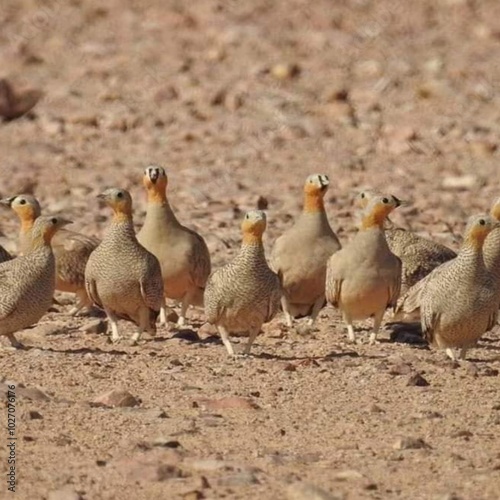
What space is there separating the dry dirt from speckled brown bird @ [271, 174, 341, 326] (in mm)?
242

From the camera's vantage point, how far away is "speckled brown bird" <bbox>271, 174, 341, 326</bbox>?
45.6ft

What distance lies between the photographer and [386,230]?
14.7m

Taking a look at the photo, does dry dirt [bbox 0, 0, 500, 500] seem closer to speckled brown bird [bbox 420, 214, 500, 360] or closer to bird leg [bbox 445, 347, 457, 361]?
bird leg [bbox 445, 347, 457, 361]

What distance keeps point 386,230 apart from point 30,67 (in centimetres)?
1435

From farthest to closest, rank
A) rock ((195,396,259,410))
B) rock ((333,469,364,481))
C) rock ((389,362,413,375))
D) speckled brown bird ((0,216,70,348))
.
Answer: speckled brown bird ((0,216,70,348)) → rock ((389,362,413,375)) → rock ((195,396,259,410)) → rock ((333,469,364,481))

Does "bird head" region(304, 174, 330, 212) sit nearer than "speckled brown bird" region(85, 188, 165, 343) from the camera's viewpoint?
No

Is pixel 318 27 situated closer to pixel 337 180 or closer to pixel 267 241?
pixel 337 180

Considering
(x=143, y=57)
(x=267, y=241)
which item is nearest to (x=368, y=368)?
(x=267, y=241)

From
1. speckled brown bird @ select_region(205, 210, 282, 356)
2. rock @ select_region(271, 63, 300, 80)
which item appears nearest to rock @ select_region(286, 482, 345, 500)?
speckled brown bird @ select_region(205, 210, 282, 356)

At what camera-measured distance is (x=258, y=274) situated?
12336mm

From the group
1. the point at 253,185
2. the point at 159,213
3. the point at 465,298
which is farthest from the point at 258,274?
the point at 253,185

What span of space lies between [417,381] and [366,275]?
5.38ft

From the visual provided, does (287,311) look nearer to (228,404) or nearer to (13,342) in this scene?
(13,342)

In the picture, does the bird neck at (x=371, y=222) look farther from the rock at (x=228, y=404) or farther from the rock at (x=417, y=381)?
the rock at (x=228, y=404)
